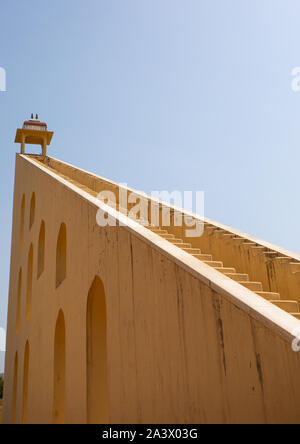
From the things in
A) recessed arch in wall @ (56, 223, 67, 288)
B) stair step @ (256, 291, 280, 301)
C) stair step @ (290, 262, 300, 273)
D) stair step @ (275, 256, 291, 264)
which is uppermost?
recessed arch in wall @ (56, 223, 67, 288)

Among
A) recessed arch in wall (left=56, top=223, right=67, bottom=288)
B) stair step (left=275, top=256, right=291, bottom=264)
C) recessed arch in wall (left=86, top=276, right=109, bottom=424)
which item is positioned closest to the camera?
stair step (left=275, top=256, right=291, bottom=264)

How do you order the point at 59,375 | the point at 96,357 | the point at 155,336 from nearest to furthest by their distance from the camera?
the point at 155,336 < the point at 96,357 < the point at 59,375

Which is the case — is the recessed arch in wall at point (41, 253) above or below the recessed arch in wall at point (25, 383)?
above

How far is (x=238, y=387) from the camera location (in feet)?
6.81

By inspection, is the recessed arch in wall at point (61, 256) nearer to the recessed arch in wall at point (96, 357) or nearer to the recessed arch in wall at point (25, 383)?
the recessed arch in wall at point (96, 357)

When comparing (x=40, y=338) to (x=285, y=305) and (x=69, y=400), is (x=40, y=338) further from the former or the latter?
(x=285, y=305)

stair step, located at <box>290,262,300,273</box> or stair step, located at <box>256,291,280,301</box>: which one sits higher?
stair step, located at <box>290,262,300,273</box>

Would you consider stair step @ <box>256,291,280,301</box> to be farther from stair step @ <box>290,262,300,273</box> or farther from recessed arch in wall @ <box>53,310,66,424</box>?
recessed arch in wall @ <box>53,310,66,424</box>

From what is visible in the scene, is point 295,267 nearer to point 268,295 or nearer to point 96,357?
point 268,295

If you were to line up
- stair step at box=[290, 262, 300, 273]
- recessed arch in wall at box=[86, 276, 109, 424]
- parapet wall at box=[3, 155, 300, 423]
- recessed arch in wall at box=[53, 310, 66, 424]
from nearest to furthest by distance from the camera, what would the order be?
parapet wall at box=[3, 155, 300, 423] → stair step at box=[290, 262, 300, 273] → recessed arch in wall at box=[86, 276, 109, 424] → recessed arch in wall at box=[53, 310, 66, 424]

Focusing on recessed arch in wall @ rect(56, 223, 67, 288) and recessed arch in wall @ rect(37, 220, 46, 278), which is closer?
recessed arch in wall @ rect(56, 223, 67, 288)

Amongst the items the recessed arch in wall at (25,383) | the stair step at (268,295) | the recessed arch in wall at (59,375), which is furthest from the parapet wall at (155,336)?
the recessed arch in wall at (25,383)

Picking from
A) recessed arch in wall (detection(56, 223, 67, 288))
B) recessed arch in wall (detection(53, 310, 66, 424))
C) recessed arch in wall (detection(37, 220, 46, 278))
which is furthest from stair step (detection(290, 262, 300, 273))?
recessed arch in wall (detection(37, 220, 46, 278))

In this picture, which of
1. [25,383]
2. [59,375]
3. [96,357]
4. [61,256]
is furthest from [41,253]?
[96,357]
